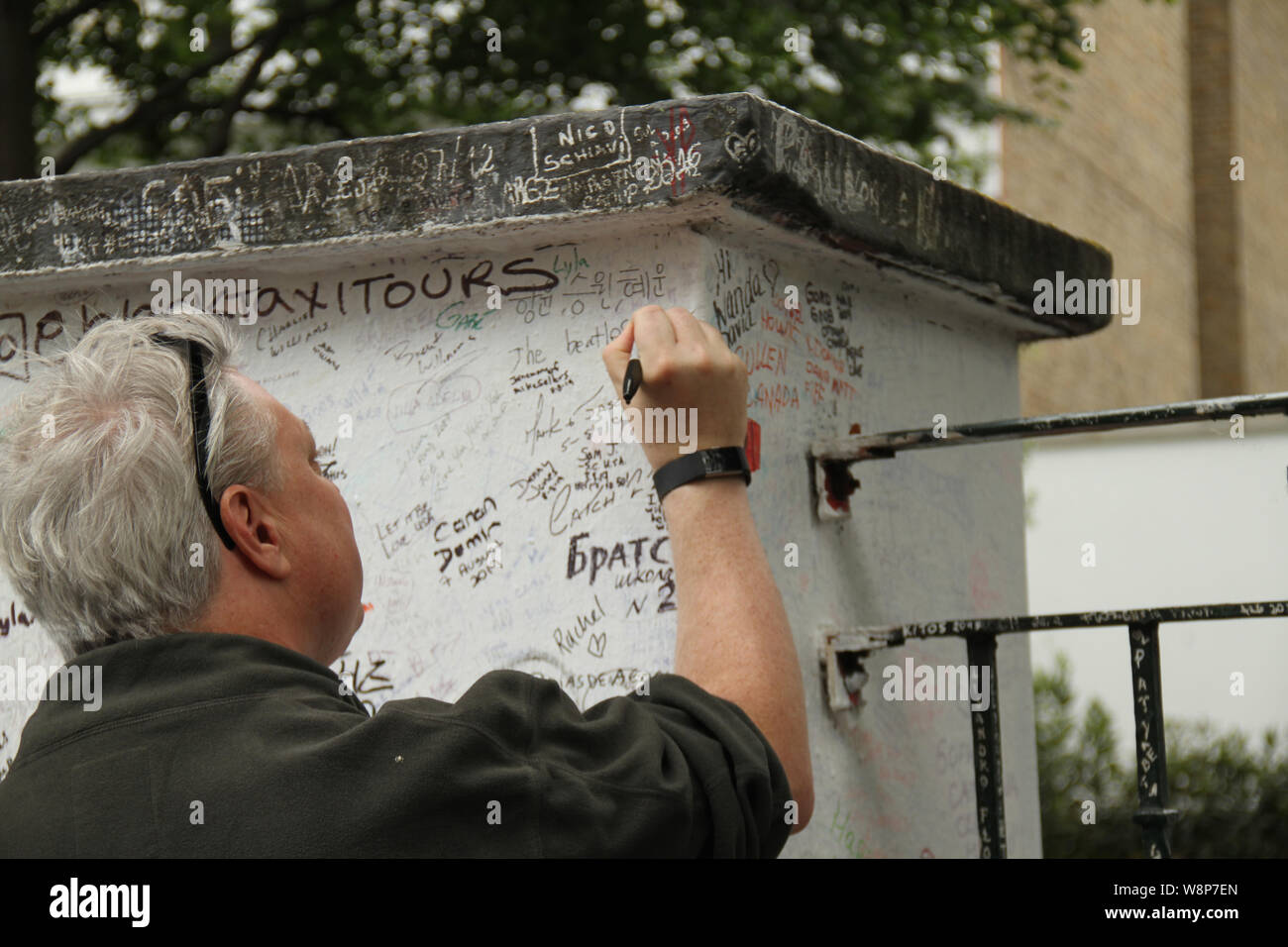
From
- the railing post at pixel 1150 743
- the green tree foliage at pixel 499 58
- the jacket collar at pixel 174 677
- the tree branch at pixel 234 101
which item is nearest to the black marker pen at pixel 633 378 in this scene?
the jacket collar at pixel 174 677

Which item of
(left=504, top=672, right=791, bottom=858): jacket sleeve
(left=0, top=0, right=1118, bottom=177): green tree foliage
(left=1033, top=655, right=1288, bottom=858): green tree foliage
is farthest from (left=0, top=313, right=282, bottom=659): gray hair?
(left=1033, top=655, right=1288, bottom=858): green tree foliage

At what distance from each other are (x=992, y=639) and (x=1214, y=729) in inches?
299

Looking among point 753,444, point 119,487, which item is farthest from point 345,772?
point 753,444

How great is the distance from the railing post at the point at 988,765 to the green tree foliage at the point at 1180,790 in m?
6.05

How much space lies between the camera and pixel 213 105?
29.5 feet

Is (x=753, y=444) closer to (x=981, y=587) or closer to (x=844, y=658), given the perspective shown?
(x=844, y=658)

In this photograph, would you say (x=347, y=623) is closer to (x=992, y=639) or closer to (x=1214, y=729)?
(x=992, y=639)

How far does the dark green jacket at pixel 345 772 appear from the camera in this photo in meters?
1.66

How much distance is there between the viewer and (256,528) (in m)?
1.91

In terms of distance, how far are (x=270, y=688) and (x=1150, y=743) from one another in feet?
4.73

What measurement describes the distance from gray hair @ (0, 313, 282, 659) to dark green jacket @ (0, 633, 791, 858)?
0.07 m

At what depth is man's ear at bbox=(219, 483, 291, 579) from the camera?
1.87m
